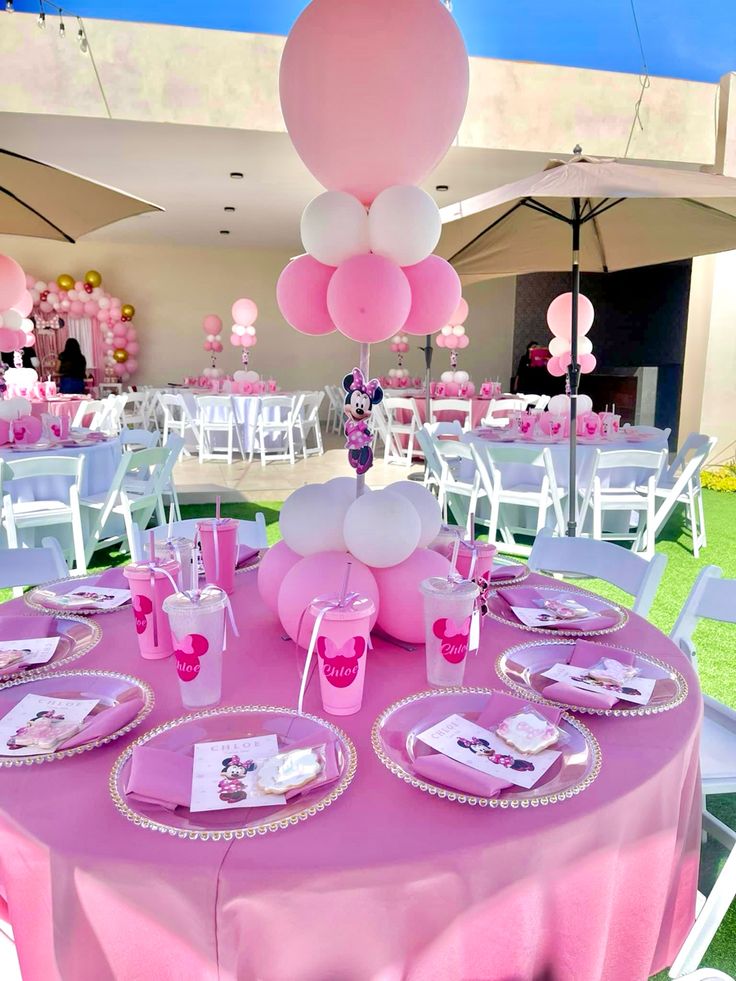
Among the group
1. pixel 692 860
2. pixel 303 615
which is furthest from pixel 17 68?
pixel 692 860

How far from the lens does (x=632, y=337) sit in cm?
1553

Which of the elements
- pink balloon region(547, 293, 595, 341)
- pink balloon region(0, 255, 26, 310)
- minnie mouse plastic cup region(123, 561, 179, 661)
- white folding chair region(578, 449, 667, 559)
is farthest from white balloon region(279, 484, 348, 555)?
pink balloon region(547, 293, 595, 341)

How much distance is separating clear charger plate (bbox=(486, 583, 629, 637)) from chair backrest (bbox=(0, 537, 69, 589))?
3.94 ft

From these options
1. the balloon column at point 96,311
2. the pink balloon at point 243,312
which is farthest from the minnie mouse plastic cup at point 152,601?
the balloon column at point 96,311

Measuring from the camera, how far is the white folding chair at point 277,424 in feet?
28.3

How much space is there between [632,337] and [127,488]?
545 inches

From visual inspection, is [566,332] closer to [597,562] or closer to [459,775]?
[597,562]

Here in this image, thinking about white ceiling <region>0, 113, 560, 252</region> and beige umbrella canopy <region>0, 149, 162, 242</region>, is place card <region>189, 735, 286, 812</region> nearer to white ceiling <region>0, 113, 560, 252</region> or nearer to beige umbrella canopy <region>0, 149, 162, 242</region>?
beige umbrella canopy <region>0, 149, 162, 242</region>

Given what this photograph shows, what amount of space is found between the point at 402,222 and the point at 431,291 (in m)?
0.19

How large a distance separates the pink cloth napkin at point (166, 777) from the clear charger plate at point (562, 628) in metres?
0.66

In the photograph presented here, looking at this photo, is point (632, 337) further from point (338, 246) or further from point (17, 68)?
point (338, 246)

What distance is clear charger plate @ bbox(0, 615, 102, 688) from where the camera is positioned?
1.21 metres

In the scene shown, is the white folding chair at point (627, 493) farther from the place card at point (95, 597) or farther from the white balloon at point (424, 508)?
the place card at point (95, 597)

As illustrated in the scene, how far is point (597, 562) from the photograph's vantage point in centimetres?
199
